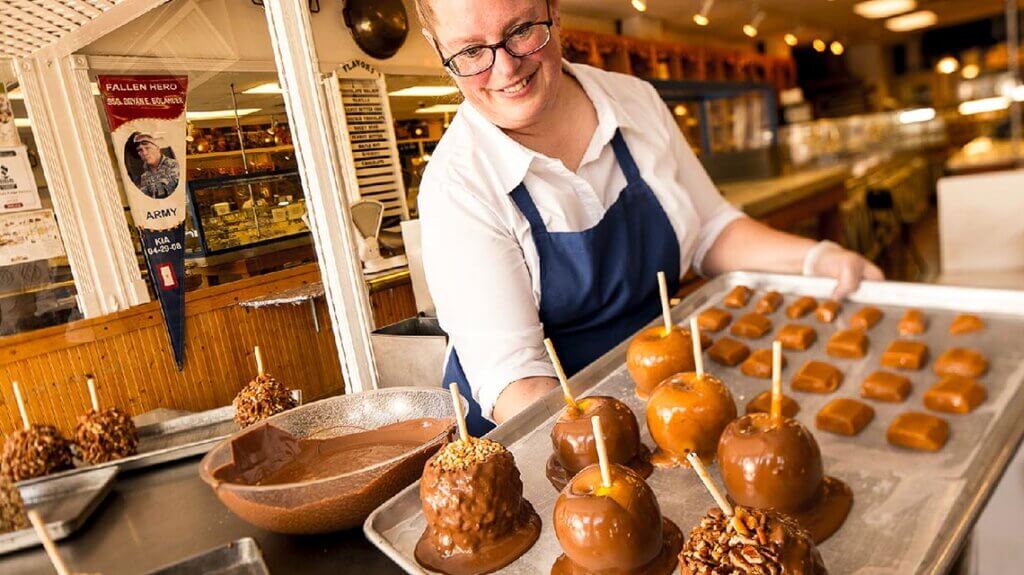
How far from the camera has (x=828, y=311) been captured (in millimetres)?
1727

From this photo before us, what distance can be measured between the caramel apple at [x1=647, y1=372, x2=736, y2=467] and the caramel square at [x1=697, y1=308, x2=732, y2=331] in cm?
58

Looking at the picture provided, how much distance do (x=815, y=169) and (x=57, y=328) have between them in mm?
7422

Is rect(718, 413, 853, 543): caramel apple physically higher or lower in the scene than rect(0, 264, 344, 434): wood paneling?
lower

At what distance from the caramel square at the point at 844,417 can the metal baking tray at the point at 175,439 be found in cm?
118

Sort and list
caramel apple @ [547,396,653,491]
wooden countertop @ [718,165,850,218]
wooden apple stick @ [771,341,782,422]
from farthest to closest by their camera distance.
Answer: wooden countertop @ [718,165,850,218], caramel apple @ [547,396,653,491], wooden apple stick @ [771,341,782,422]

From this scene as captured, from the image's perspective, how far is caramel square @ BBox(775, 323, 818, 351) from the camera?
1.61 m

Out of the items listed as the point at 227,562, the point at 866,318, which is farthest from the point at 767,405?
the point at 227,562

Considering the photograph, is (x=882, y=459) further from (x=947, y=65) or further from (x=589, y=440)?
(x=947, y=65)

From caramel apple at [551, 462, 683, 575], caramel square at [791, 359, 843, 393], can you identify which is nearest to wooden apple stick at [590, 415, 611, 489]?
caramel apple at [551, 462, 683, 575]

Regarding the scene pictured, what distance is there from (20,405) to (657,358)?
4.17 ft

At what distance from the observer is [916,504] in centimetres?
100

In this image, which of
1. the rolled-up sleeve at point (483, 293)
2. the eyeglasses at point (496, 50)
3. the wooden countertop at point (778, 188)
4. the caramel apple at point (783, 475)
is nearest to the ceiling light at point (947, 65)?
the wooden countertop at point (778, 188)

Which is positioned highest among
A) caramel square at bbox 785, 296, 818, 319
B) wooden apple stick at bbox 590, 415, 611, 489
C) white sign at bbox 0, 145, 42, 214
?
white sign at bbox 0, 145, 42, 214

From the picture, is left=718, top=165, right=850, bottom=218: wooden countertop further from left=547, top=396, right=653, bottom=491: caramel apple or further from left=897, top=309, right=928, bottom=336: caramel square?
left=547, top=396, right=653, bottom=491: caramel apple
